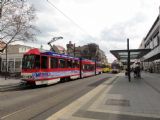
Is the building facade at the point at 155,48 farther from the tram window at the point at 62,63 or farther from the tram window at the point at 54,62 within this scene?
the tram window at the point at 54,62

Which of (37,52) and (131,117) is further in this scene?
(37,52)

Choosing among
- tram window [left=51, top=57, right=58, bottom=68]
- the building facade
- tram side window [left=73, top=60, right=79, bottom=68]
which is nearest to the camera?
tram window [left=51, top=57, right=58, bottom=68]

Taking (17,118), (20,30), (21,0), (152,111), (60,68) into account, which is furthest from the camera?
(20,30)

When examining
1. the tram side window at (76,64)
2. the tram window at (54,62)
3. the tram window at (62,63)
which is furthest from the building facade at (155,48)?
the tram window at (54,62)

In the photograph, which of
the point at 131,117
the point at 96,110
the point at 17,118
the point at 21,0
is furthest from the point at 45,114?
the point at 21,0

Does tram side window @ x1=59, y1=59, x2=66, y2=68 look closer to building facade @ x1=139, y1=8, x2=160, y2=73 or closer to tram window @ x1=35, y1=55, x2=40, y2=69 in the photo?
tram window @ x1=35, y1=55, x2=40, y2=69

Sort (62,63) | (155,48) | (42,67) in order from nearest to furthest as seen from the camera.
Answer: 1. (42,67)
2. (62,63)
3. (155,48)

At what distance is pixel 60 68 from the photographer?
2608 cm

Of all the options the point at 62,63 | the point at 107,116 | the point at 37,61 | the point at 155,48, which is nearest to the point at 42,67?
the point at 37,61

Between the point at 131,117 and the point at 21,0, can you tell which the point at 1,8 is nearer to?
the point at 21,0

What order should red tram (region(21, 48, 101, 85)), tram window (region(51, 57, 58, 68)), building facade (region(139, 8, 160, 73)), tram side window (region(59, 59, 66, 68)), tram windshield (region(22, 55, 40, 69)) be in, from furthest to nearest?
building facade (region(139, 8, 160, 73))
tram side window (region(59, 59, 66, 68))
tram window (region(51, 57, 58, 68))
tram windshield (region(22, 55, 40, 69))
red tram (region(21, 48, 101, 85))

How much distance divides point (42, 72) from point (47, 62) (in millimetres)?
1319

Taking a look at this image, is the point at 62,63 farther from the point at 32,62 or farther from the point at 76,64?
the point at 76,64

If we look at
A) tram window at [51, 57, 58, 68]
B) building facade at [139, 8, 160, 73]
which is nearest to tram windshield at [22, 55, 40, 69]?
tram window at [51, 57, 58, 68]
